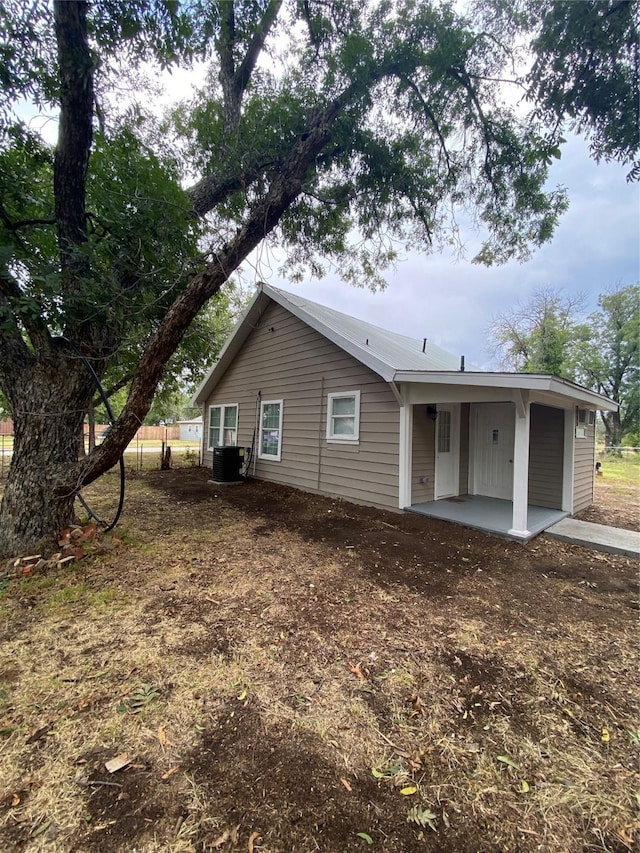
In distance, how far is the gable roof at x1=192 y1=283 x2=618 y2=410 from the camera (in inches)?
191

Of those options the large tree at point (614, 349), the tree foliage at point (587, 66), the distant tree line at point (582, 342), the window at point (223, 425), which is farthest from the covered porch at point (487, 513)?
the large tree at point (614, 349)

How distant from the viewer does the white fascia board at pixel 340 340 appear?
5.93 metres

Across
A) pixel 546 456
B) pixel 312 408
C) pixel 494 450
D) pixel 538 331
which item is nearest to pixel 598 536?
pixel 546 456

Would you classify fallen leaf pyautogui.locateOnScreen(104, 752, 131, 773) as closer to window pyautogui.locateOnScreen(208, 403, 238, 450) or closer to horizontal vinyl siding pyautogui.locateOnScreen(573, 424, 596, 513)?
horizontal vinyl siding pyautogui.locateOnScreen(573, 424, 596, 513)

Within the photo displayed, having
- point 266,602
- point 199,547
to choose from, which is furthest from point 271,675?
point 199,547

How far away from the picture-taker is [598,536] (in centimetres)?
523

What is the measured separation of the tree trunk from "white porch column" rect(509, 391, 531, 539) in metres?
5.70

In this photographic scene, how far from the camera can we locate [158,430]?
127 ft

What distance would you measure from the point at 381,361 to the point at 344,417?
1.69m

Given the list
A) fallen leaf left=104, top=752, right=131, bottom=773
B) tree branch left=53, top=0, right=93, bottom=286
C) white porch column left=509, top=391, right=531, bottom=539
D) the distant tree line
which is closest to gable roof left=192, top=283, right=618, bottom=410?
white porch column left=509, top=391, right=531, bottom=539

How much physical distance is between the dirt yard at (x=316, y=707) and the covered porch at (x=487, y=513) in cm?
119

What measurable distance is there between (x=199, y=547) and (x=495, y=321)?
2614 cm

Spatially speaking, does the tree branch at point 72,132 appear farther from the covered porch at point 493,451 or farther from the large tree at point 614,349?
the large tree at point 614,349

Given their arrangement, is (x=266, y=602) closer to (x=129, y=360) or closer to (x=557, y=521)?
(x=557, y=521)
